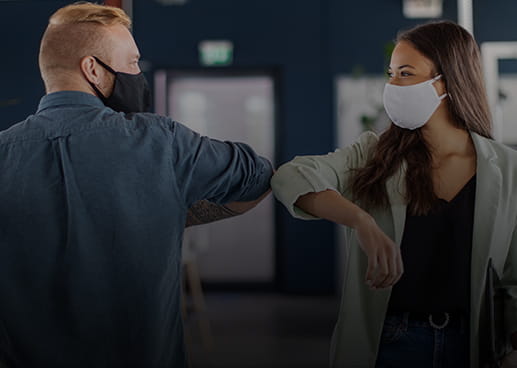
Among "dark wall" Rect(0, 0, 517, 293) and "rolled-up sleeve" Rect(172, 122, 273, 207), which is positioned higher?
"dark wall" Rect(0, 0, 517, 293)

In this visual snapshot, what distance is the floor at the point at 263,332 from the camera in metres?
3.57

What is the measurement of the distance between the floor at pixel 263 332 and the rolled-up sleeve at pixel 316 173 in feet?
7.69

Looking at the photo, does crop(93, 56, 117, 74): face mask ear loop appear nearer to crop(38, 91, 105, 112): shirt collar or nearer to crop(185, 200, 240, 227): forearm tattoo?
crop(38, 91, 105, 112): shirt collar

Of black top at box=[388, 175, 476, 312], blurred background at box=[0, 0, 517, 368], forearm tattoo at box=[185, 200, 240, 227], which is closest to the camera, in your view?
black top at box=[388, 175, 476, 312]

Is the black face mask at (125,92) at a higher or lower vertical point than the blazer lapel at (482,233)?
higher

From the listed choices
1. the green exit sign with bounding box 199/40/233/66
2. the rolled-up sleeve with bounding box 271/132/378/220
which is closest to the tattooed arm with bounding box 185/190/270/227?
the rolled-up sleeve with bounding box 271/132/378/220

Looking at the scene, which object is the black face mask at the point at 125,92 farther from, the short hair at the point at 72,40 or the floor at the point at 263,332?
the floor at the point at 263,332

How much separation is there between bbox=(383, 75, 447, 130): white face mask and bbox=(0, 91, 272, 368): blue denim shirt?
46 centimetres

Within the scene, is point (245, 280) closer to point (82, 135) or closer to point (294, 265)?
point (294, 265)

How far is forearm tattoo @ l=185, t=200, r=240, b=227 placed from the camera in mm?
1378

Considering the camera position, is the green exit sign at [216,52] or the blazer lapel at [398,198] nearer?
the blazer lapel at [398,198]

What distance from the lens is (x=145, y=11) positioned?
565 cm

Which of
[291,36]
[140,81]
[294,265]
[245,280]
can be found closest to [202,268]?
[245,280]

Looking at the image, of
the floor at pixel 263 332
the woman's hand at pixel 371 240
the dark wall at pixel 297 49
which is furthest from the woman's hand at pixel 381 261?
the dark wall at pixel 297 49
